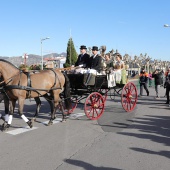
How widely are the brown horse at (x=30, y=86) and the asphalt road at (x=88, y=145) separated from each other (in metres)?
0.65

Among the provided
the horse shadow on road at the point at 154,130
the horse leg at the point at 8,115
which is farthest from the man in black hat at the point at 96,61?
the horse leg at the point at 8,115

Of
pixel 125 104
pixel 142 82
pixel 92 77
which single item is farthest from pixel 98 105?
pixel 142 82

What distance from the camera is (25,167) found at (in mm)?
4559

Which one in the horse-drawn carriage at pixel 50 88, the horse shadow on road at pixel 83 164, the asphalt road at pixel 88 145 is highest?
the horse-drawn carriage at pixel 50 88

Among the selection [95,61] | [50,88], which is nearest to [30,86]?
[50,88]

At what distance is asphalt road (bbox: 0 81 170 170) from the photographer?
471 centimetres

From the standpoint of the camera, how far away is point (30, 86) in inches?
296

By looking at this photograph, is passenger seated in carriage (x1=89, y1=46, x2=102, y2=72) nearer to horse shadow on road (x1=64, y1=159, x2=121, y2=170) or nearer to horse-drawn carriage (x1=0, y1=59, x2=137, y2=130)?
horse-drawn carriage (x1=0, y1=59, x2=137, y2=130)

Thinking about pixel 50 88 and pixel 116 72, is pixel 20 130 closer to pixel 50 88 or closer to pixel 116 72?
pixel 50 88

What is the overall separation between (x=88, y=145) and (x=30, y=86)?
2639 mm

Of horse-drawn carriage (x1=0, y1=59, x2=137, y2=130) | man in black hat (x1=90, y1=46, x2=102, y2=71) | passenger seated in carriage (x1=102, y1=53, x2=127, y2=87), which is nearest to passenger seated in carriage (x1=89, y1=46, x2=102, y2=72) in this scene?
man in black hat (x1=90, y1=46, x2=102, y2=71)

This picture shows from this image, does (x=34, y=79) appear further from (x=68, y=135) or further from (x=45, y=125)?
(x=68, y=135)

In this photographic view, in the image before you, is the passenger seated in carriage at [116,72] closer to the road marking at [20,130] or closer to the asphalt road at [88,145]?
the asphalt road at [88,145]

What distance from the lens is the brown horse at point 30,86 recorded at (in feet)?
23.7
